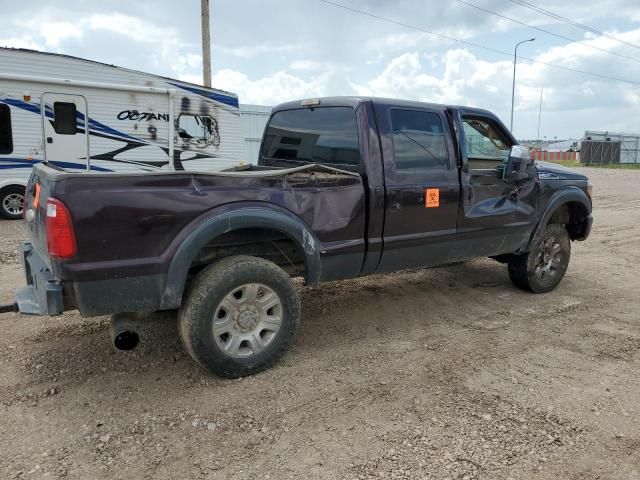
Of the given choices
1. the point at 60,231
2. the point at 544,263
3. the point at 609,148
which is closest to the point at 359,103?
the point at 60,231

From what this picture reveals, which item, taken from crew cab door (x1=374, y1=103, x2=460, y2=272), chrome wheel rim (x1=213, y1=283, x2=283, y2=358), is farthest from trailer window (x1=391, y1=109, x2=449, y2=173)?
chrome wheel rim (x1=213, y1=283, x2=283, y2=358)

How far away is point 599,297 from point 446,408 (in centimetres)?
323

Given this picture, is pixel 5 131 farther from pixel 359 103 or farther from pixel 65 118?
pixel 359 103

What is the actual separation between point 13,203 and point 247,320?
28.6 feet

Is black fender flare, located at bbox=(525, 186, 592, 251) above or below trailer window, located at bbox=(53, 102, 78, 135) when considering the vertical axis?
below

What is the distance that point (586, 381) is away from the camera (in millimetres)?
3617

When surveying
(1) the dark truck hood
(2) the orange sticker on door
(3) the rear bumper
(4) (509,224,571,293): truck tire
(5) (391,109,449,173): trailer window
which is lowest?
(4) (509,224,571,293): truck tire

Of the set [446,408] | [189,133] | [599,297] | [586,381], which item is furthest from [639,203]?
[446,408]

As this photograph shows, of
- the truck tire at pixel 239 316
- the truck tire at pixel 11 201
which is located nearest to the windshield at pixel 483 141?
the truck tire at pixel 239 316

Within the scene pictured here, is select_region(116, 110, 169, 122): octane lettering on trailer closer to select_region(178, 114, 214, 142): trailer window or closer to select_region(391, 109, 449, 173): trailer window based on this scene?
select_region(178, 114, 214, 142): trailer window

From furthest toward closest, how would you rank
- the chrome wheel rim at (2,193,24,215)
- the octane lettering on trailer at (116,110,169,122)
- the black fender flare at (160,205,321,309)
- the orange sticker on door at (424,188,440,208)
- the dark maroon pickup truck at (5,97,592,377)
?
the octane lettering on trailer at (116,110,169,122)
the chrome wheel rim at (2,193,24,215)
the orange sticker on door at (424,188,440,208)
the black fender flare at (160,205,321,309)
the dark maroon pickup truck at (5,97,592,377)

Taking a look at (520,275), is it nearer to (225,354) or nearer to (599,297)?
(599,297)

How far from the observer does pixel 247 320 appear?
11.6 feet

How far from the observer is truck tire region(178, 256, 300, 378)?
333cm
